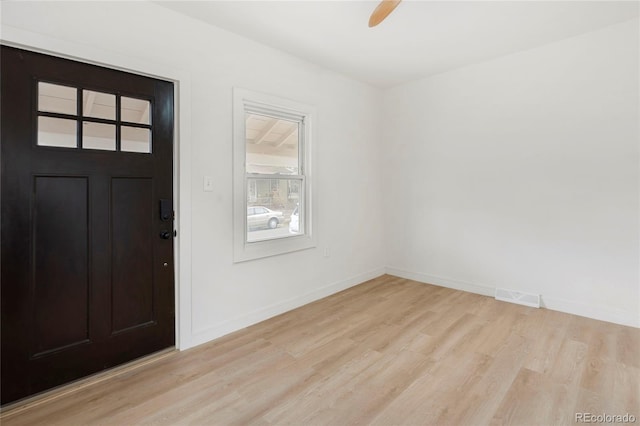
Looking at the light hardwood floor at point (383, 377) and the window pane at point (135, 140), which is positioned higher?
the window pane at point (135, 140)

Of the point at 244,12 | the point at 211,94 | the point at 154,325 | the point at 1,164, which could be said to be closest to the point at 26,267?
the point at 1,164

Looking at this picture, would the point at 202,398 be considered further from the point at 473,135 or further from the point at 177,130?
the point at 473,135

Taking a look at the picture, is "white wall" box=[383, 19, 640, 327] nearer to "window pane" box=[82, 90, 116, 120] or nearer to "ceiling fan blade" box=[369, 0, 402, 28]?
"ceiling fan blade" box=[369, 0, 402, 28]

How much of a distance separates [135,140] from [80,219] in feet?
2.16

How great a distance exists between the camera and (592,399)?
1.90m

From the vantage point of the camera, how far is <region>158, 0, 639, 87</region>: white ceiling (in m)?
2.48

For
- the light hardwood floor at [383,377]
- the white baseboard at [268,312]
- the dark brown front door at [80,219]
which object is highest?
the dark brown front door at [80,219]

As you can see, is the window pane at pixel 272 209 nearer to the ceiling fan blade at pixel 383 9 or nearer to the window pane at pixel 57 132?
the window pane at pixel 57 132

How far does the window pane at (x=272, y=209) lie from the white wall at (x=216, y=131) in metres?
0.26

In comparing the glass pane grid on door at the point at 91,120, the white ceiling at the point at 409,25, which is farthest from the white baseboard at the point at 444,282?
the glass pane grid on door at the point at 91,120

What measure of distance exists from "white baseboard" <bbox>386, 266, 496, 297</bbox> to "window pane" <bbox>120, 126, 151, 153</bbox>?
137 inches

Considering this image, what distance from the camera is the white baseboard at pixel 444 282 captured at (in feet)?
12.4

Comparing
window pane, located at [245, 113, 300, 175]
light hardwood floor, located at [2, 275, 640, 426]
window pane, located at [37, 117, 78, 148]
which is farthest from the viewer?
window pane, located at [245, 113, 300, 175]

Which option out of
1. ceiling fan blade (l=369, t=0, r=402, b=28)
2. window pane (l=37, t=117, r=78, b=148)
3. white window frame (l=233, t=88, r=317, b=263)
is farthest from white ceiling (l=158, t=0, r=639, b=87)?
window pane (l=37, t=117, r=78, b=148)
